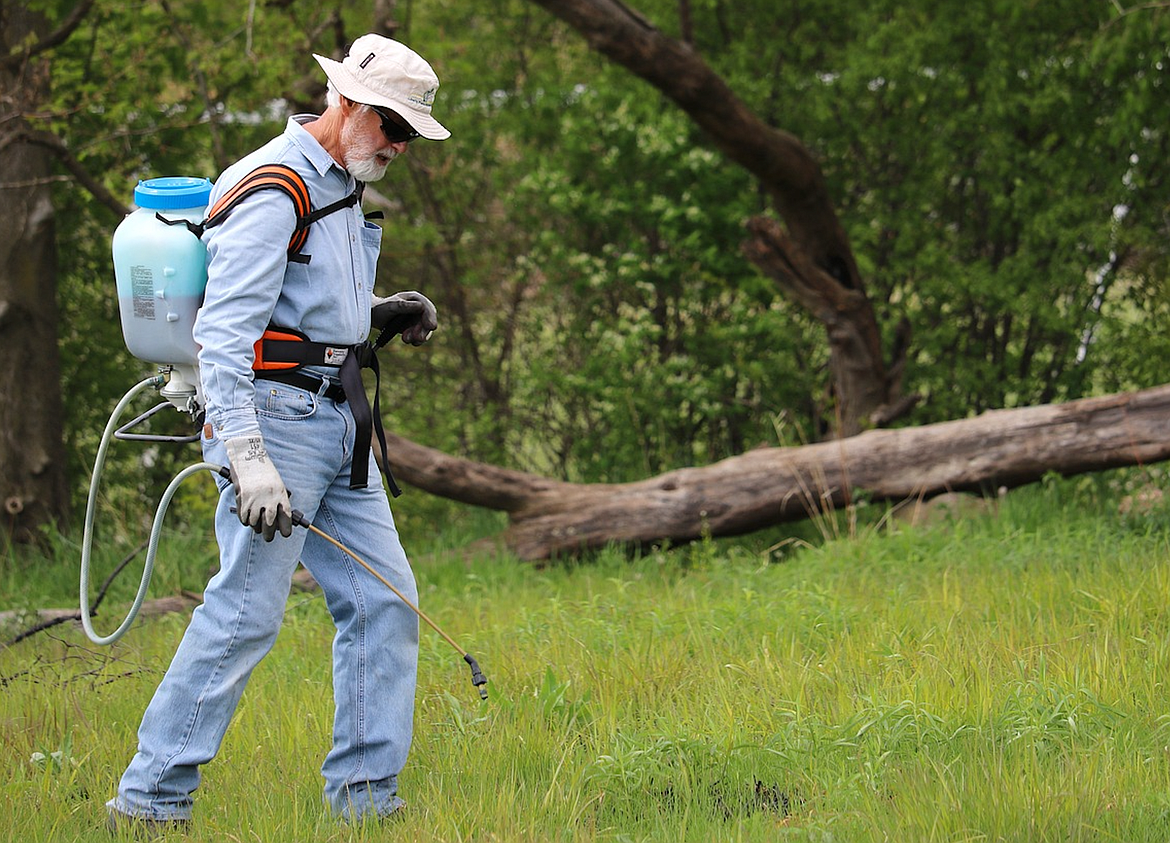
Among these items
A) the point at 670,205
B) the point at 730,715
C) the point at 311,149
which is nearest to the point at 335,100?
the point at 311,149

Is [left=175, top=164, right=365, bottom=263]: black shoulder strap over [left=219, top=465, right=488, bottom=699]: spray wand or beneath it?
over

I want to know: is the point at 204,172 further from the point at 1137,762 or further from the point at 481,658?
the point at 1137,762

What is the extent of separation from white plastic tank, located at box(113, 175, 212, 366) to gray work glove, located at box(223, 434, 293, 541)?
0.39 metres

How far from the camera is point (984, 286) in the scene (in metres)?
8.66

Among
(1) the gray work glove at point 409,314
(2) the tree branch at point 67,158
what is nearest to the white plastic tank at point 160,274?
(1) the gray work glove at point 409,314

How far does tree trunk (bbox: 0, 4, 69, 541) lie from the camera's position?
797 cm

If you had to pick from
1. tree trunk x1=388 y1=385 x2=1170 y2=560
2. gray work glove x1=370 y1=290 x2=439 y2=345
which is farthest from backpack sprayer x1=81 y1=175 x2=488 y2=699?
tree trunk x1=388 y1=385 x2=1170 y2=560

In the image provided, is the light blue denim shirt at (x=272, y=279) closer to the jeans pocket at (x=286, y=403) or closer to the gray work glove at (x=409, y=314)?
the jeans pocket at (x=286, y=403)

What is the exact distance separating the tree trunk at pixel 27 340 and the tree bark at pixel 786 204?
143 inches

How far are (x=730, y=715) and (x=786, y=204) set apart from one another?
5188 millimetres

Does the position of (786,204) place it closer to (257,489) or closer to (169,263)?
(169,263)

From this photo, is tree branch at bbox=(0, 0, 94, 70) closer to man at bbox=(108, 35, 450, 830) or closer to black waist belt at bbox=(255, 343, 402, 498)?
man at bbox=(108, 35, 450, 830)

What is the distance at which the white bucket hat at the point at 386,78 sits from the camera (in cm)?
320

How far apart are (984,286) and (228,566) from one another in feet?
22.3
